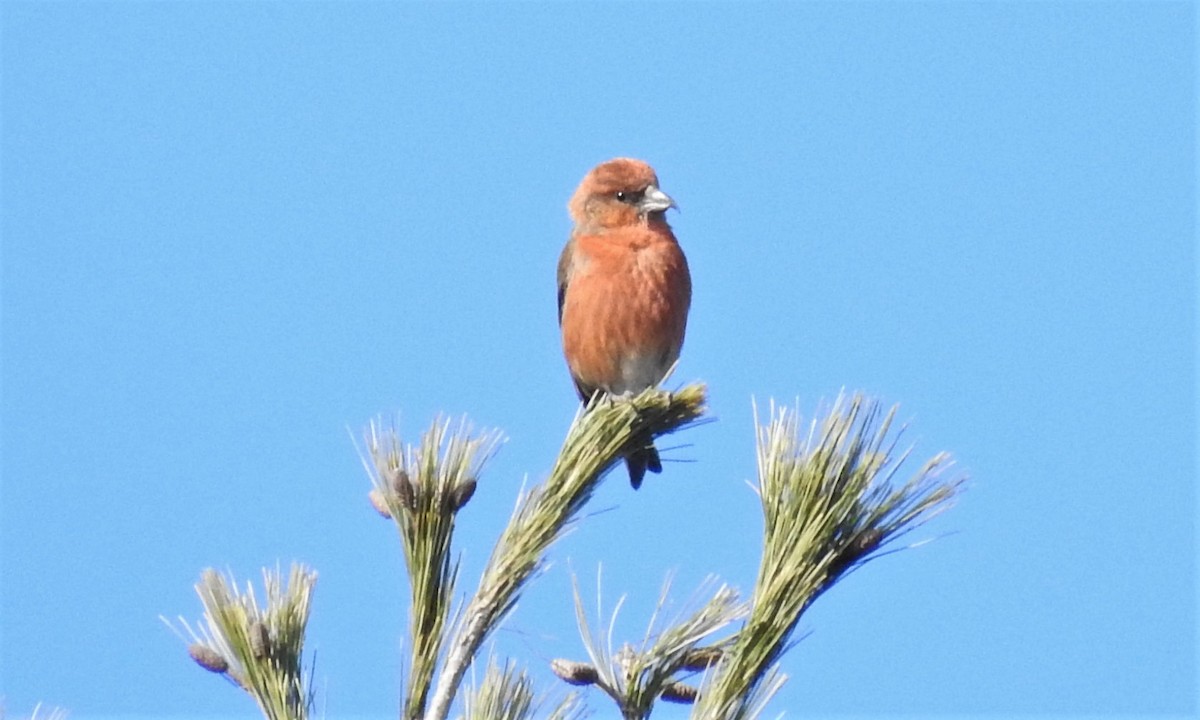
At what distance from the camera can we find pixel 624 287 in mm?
5660

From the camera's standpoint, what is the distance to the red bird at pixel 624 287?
565cm

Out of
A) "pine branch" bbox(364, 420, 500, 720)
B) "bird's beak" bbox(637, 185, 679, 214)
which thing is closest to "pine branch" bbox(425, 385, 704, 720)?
"pine branch" bbox(364, 420, 500, 720)

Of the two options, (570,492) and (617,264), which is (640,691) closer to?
(570,492)

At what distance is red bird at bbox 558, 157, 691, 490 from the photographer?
5.65 m

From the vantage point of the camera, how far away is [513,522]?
2.71 meters

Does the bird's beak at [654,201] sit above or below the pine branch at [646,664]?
above

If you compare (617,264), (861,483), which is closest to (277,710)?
(861,483)

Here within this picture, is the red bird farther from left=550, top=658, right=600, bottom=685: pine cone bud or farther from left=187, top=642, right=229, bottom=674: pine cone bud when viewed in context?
left=187, top=642, right=229, bottom=674: pine cone bud

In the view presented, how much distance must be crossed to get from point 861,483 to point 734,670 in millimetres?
411

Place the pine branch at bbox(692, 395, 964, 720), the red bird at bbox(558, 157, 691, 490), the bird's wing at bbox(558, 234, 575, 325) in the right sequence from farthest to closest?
1. the bird's wing at bbox(558, 234, 575, 325)
2. the red bird at bbox(558, 157, 691, 490)
3. the pine branch at bbox(692, 395, 964, 720)

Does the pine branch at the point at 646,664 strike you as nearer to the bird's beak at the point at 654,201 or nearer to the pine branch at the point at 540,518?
the pine branch at the point at 540,518

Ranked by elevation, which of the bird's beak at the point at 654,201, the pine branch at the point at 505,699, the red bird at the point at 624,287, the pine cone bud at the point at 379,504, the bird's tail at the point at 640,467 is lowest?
the pine branch at the point at 505,699

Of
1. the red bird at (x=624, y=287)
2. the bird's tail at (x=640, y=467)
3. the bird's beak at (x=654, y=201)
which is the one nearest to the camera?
the bird's tail at (x=640, y=467)

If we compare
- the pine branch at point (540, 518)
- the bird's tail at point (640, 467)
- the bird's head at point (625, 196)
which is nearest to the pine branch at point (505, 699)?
the pine branch at point (540, 518)
